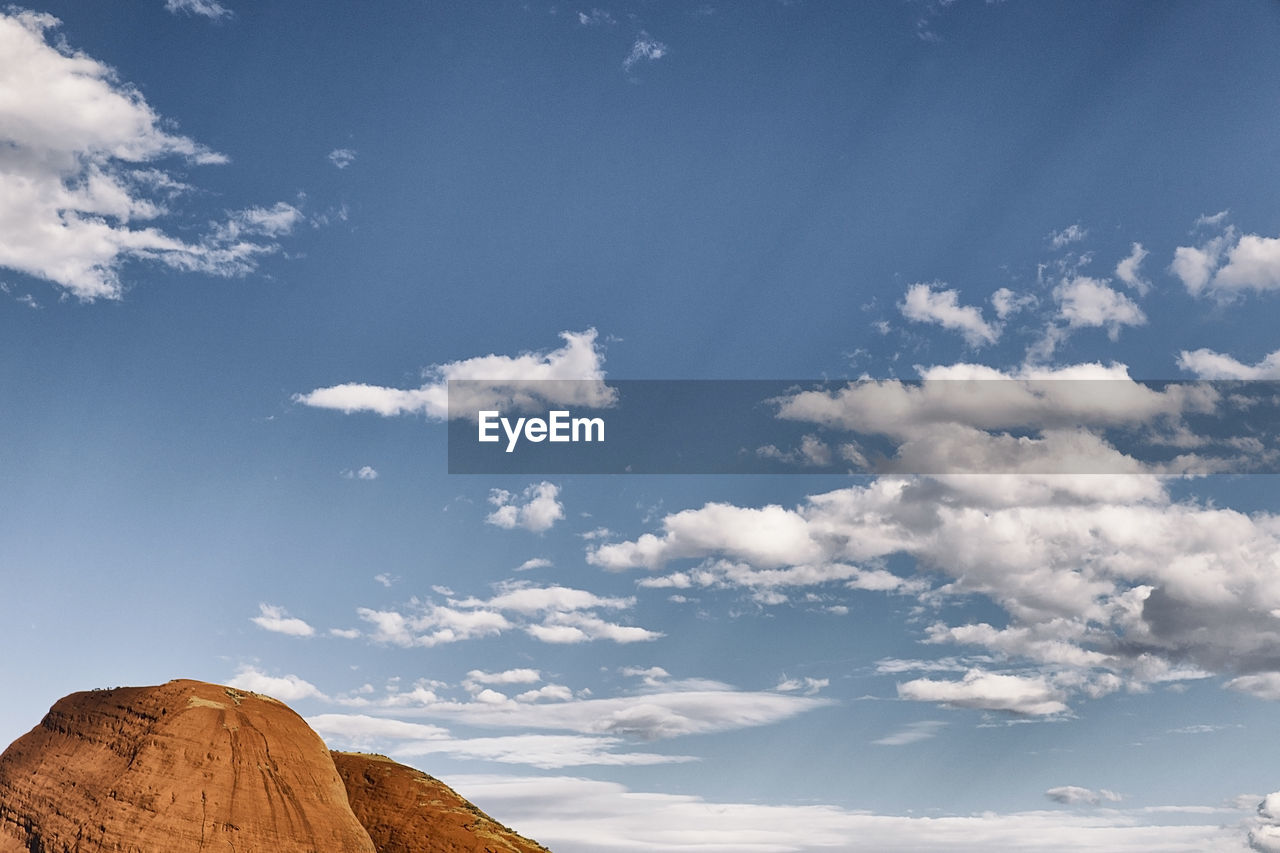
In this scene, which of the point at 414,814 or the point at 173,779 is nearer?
the point at 173,779

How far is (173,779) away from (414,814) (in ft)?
114

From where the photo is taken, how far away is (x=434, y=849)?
107 meters

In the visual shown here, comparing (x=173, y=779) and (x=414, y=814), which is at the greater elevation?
(x=173, y=779)

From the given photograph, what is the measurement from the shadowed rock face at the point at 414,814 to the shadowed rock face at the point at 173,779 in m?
15.3

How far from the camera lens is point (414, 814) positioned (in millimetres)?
111562

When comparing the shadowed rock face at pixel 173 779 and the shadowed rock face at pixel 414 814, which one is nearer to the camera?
the shadowed rock face at pixel 173 779

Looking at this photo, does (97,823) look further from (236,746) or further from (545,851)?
(545,851)

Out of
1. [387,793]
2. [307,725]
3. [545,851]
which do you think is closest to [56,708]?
[307,725]

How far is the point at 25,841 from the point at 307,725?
24445 mm

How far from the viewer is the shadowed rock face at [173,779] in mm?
78562

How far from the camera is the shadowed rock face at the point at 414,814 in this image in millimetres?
108125

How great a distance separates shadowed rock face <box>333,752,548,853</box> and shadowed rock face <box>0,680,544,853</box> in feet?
50.2

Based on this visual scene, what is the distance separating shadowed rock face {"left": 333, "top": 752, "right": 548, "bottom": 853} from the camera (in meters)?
108

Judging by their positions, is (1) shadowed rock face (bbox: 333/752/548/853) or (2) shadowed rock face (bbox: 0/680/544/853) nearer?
(2) shadowed rock face (bbox: 0/680/544/853)
